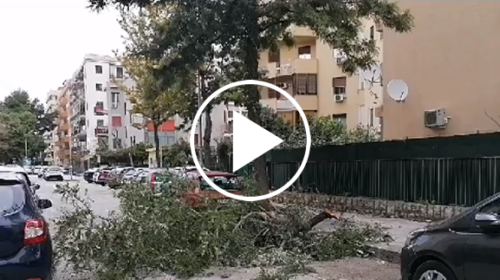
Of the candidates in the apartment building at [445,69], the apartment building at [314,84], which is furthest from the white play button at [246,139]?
the apartment building at [314,84]

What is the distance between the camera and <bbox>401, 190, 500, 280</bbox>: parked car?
486cm

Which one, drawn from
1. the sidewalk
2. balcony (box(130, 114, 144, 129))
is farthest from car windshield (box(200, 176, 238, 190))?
balcony (box(130, 114, 144, 129))

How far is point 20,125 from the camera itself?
76.8 meters

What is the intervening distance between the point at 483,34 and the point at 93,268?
1106cm

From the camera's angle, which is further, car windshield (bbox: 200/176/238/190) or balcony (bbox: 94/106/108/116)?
balcony (bbox: 94/106/108/116)

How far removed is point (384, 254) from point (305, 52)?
104 ft

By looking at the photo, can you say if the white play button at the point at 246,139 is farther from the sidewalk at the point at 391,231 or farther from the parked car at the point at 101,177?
the parked car at the point at 101,177

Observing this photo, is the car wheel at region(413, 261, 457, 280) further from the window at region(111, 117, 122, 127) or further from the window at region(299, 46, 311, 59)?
the window at region(111, 117, 122, 127)

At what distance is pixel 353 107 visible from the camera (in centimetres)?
3647

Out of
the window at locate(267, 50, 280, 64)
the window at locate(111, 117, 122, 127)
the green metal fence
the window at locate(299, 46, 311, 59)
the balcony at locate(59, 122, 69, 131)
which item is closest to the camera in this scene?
the green metal fence

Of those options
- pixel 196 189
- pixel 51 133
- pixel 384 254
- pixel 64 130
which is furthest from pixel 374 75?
pixel 51 133

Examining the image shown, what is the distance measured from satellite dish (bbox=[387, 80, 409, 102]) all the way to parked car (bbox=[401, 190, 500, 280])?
10094 millimetres

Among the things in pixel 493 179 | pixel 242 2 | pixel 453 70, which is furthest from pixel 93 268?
pixel 453 70

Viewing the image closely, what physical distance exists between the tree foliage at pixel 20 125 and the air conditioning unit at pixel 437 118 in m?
62.7
